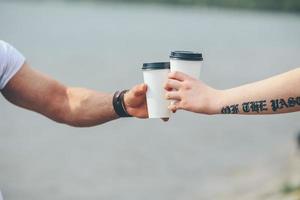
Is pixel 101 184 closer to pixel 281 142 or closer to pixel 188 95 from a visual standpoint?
pixel 281 142

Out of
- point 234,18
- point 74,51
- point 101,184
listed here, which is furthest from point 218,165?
point 234,18

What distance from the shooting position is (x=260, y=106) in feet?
11.2

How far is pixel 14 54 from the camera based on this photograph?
162 inches

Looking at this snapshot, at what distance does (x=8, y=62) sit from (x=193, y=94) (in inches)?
42.7

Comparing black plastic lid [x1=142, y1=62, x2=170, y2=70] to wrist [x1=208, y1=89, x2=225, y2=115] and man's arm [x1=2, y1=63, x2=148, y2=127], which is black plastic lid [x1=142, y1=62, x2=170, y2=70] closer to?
wrist [x1=208, y1=89, x2=225, y2=115]

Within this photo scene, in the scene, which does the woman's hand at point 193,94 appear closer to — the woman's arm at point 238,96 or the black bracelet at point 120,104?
the woman's arm at point 238,96

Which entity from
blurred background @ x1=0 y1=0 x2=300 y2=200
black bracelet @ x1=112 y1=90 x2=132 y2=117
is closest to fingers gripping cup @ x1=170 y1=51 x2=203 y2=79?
black bracelet @ x1=112 y1=90 x2=132 y2=117

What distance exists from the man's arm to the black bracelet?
0.13 feet

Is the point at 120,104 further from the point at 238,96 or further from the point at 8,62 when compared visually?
the point at 238,96

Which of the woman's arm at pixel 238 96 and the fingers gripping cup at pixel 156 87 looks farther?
the fingers gripping cup at pixel 156 87

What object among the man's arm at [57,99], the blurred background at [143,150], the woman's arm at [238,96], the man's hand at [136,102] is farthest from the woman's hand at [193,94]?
the blurred background at [143,150]

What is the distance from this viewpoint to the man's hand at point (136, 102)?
3.90 metres

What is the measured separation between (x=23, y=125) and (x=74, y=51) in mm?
15723

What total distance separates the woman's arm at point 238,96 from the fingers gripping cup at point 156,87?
0.23 feet
